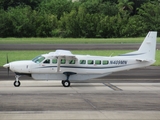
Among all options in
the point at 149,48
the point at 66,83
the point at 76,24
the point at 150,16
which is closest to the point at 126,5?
the point at 150,16

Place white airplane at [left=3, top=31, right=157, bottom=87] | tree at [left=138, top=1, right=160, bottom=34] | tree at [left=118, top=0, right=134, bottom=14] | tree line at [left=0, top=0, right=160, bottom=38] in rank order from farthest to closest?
tree at [left=118, top=0, right=134, bottom=14], tree at [left=138, top=1, right=160, bottom=34], tree line at [left=0, top=0, right=160, bottom=38], white airplane at [left=3, top=31, right=157, bottom=87]

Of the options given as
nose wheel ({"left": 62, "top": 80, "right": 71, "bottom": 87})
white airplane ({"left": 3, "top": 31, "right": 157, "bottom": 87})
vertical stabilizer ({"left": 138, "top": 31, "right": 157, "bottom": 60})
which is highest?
vertical stabilizer ({"left": 138, "top": 31, "right": 157, "bottom": 60})

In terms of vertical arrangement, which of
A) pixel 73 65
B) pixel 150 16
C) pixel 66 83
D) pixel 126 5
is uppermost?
pixel 126 5

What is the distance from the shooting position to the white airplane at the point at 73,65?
2536 centimetres

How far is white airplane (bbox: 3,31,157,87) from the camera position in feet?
83.2

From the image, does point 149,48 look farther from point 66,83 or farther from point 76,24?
point 76,24

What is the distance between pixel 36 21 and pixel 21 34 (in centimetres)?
327

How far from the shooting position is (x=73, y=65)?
84.5 ft

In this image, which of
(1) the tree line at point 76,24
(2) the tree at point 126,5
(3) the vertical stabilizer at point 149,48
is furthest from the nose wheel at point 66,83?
(2) the tree at point 126,5

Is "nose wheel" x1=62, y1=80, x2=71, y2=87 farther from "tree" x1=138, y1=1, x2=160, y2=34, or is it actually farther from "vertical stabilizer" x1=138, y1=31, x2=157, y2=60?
"tree" x1=138, y1=1, x2=160, y2=34

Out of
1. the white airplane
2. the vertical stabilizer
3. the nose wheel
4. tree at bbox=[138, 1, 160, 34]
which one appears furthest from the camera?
tree at bbox=[138, 1, 160, 34]

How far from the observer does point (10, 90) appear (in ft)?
Answer: 75.5

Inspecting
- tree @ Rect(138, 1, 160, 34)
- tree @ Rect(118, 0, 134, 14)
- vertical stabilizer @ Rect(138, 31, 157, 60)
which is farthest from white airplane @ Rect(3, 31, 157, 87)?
tree @ Rect(118, 0, 134, 14)

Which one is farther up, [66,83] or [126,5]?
[126,5]
